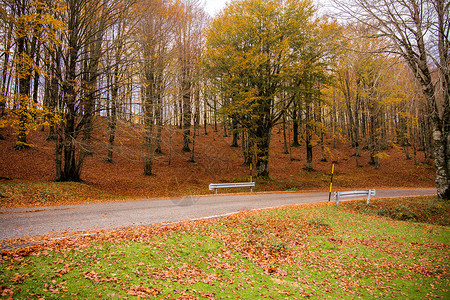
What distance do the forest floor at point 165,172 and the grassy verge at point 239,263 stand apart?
6307mm

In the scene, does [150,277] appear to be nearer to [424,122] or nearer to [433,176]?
[433,176]

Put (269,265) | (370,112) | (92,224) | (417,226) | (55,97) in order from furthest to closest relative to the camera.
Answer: (370,112) < (55,97) < (417,226) < (92,224) < (269,265)

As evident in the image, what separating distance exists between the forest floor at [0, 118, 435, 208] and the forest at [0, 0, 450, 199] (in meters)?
0.87

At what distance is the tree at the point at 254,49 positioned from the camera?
677 inches

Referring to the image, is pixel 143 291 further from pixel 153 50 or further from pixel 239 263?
pixel 153 50

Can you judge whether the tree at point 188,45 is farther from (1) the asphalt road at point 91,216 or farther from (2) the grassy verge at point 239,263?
(2) the grassy verge at point 239,263

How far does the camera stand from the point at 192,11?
22.6 metres

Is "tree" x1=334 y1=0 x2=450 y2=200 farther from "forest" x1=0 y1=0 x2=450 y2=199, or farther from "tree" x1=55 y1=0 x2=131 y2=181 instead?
"tree" x1=55 y1=0 x2=131 y2=181

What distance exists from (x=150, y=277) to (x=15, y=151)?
2078 centimetres

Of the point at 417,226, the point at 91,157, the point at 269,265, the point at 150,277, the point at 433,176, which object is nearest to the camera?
the point at 150,277

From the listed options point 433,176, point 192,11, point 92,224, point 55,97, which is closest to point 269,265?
point 92,224

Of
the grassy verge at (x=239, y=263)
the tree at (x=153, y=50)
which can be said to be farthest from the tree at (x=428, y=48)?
the tree at (x=153, y=50)

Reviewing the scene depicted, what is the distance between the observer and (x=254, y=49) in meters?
17.0

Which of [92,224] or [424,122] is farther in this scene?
[424,122]
